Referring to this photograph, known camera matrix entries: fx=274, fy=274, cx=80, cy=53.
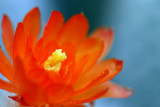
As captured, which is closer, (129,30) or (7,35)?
(7,35)

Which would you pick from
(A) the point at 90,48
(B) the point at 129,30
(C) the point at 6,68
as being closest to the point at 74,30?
(A) the point at 90,48

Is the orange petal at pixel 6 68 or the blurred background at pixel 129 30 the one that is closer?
the orange petal at pixel 6 68

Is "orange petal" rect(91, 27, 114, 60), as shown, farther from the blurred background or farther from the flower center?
the blurred background

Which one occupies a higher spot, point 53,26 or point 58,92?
point 53,26

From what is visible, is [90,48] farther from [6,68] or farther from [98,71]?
[6,68]

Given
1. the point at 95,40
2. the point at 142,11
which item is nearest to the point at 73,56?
the point at 95,40

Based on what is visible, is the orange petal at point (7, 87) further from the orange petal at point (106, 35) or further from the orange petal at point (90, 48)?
the orange petal at point (106, 35)

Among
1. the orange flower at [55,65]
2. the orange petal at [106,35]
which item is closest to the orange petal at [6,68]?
the orange flower at [55,65]
